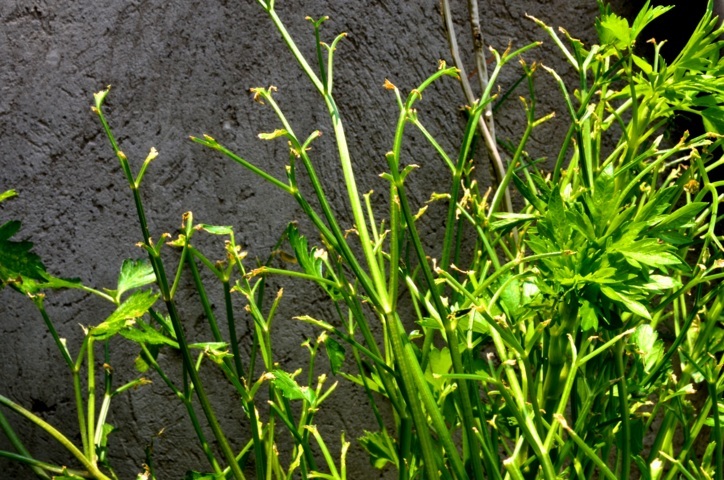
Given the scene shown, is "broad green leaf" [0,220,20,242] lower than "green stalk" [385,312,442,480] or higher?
higher

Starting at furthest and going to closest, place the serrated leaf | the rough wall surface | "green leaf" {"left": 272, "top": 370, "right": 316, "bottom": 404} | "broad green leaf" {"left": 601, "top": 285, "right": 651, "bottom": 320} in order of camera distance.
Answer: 1. the rough wall surface
2. the serrated leaf
3. "green leaf" {"left": 272, "top": 370, "right": 316, "bottom": 404}
4. "broad green leaf" {"left": 601, "top": 285, "right": 651, "bottom": 320}

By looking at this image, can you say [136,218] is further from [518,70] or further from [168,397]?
[518,70]

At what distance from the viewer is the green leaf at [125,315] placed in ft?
2.20

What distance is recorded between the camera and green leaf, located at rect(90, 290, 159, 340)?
67 cm

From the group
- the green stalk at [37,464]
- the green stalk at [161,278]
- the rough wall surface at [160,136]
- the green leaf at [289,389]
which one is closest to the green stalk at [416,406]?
the green leaf at [289,389]

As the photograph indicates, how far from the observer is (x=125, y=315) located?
2.22 ft

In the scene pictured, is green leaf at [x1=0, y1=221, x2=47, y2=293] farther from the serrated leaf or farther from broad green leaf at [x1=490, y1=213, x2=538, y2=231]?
broad green leaf at [x1=490, y1=213, x2=538, y2=231]

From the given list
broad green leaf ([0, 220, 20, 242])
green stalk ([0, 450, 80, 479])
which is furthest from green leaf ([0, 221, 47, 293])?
green stalk ([0, 450, 80, 479])

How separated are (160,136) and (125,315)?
0.37m

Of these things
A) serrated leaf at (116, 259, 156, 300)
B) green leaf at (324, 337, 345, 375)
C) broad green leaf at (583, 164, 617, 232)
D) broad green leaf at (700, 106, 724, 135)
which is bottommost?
green leaf at (324, 337, 345, 375)

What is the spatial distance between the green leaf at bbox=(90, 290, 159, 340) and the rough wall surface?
0.31m

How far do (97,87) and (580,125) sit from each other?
24.1 inches

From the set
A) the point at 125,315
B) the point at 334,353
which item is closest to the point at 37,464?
the point at 125,315

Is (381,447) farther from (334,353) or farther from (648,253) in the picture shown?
(648,253)
